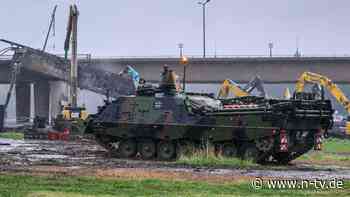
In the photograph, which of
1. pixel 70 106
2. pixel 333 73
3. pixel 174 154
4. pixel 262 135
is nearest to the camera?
pixel 262 135

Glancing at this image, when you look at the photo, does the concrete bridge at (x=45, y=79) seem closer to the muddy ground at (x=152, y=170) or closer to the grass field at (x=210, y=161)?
the grass field at (x=210, y=161)

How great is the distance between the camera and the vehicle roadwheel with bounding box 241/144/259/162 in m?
28.6

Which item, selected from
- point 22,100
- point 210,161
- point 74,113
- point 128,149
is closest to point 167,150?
point 128,149

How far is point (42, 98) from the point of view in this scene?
81.8 meters

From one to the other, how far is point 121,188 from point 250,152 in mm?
12299

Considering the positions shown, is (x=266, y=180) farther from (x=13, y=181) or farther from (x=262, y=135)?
(x=262, y=135)

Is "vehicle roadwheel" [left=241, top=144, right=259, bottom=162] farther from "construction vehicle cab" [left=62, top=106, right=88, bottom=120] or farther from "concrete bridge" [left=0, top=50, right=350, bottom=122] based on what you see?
"concrete bridge" [left=0, top=50, right=350, bottom=122]

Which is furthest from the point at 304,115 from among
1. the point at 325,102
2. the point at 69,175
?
the point at 69,175

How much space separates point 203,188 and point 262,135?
11599 millimetres

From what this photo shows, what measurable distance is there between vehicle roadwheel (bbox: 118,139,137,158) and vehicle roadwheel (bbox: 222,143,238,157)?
13.3 ft

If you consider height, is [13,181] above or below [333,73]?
below

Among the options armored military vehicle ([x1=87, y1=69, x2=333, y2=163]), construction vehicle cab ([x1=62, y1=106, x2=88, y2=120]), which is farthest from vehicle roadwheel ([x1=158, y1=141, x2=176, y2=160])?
construction vehicle cab ([x1=62, y1=106, x2=88, y2=120])

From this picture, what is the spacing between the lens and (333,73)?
73312 mm

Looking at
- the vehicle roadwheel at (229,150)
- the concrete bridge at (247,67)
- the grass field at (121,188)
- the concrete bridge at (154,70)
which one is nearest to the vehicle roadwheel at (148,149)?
the vehicle roadwheel at (229,150)
